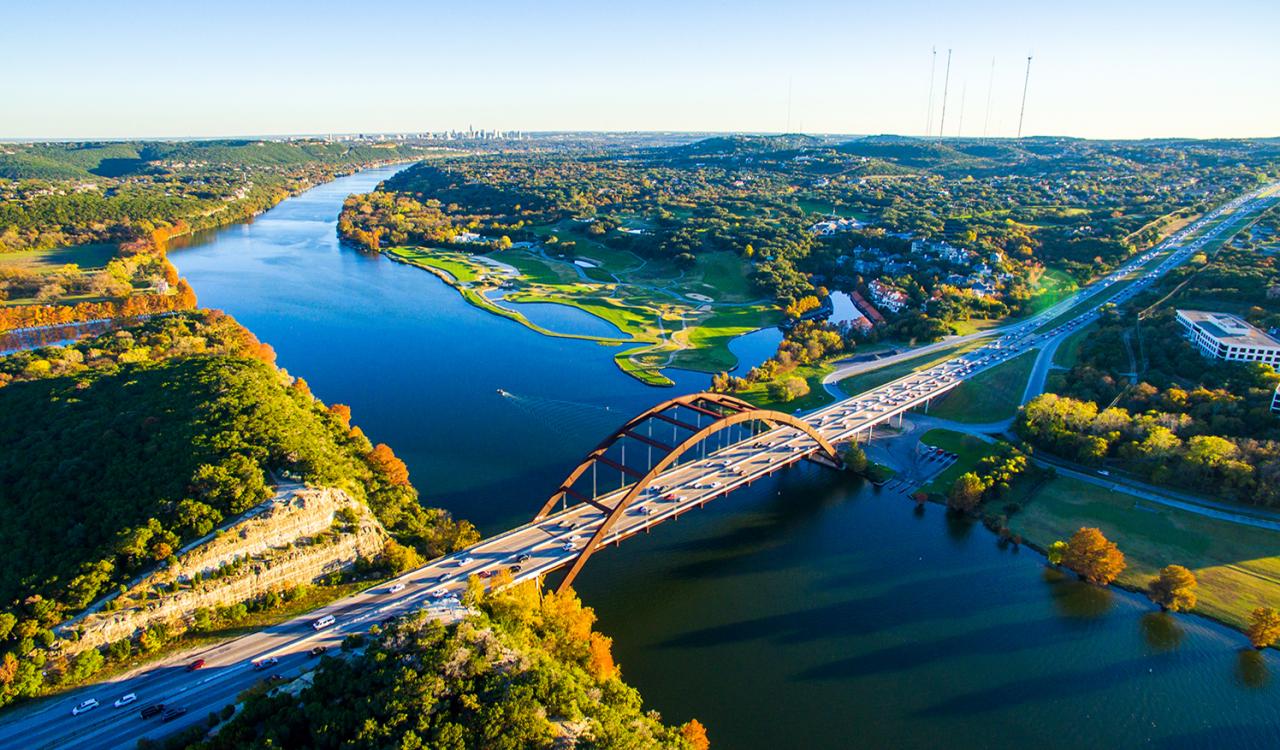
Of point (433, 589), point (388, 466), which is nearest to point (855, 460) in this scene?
point (433, 589)

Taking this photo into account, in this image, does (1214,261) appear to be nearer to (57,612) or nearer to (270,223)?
(57,612)

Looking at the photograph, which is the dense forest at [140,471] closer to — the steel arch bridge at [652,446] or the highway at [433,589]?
the highway at [433,589]

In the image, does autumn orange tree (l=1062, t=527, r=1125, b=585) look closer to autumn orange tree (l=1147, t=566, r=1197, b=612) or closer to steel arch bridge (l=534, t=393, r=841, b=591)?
autumn orange tree (l=1147, t=566, r=1197, b=612)

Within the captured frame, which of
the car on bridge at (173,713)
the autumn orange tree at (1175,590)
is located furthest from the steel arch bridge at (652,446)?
the autumn orange tree at (1175,590)

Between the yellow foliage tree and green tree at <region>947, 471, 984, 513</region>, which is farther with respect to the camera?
green tree at <region>947, 471, 984, 513</region>

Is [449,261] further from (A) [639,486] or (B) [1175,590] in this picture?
(B) [1175,590]

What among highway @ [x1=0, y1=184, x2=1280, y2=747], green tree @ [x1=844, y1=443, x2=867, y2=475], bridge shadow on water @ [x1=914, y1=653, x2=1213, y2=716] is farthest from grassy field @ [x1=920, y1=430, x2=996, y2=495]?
bridge shadow on water @ [x1=914, y1=653, x2=1213, y2=716]
